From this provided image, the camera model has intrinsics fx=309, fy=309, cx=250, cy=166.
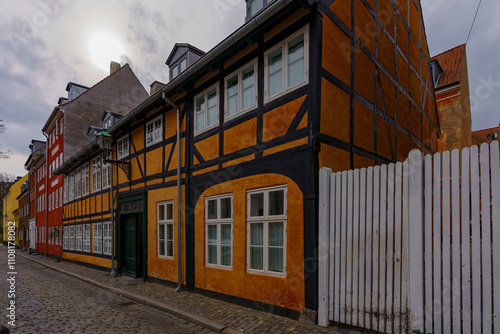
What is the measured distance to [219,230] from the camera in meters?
7.47

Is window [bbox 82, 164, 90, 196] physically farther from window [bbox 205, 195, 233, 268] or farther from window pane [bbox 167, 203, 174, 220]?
window [bbox 205, 195, 233, 268]

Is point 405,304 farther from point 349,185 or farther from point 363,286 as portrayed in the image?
point 349,185

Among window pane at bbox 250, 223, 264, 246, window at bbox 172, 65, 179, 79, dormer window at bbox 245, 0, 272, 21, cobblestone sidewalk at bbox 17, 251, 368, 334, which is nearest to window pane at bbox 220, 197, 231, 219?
window pane at bbox 250, 223, 264, 246

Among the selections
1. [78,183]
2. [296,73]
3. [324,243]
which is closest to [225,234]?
[324,243]

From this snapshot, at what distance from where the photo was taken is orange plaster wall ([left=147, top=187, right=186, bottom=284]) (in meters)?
9.08

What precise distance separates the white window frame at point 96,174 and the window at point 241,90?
10.1m

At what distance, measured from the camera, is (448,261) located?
154 inches

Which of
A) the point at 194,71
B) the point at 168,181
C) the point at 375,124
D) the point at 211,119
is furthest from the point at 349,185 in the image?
the point at 168,181

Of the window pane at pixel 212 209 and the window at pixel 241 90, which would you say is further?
the window pane at pixel 212 209

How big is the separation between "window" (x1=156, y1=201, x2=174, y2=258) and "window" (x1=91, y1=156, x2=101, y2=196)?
670cm

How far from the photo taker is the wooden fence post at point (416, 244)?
4.14 meters

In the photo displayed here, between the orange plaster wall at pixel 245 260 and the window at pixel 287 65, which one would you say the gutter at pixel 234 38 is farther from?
the orange plaster wall at pixel 245 260

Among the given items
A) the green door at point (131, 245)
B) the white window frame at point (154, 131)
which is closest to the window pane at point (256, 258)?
the white window frame at point (154, 131)

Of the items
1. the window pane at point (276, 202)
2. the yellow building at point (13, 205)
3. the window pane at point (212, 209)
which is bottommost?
the yellow building at point (13, 205)
